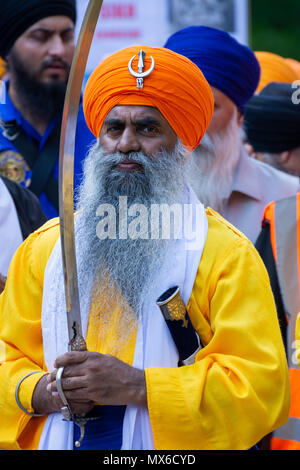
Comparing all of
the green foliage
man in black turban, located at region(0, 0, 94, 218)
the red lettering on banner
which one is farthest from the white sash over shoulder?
the green foliage

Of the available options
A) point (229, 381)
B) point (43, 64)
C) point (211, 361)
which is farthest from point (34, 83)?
point (229, 381)

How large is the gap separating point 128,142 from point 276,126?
196 cm

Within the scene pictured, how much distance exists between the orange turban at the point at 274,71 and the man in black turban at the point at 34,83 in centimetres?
200

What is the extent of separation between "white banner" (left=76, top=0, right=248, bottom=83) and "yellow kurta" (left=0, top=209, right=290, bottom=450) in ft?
12.1

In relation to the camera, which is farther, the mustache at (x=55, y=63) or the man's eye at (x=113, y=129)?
the mustache at (x=55, y=63)

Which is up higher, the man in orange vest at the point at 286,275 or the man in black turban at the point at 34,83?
the man in black turban at the point at 34,83

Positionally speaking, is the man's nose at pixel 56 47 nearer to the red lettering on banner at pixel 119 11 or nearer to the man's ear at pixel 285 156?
the man's ear at pixel 285 156

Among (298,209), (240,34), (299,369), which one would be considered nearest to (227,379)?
(299,369)

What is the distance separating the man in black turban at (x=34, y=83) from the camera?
15.7 feet

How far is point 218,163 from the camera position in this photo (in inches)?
199

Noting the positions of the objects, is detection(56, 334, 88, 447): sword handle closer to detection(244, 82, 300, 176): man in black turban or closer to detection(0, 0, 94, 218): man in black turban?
detection(0, 0, 94, 218): man in black turban

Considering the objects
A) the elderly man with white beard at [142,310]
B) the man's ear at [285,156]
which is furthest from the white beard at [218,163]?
the elderly man with white beard at [142,310]

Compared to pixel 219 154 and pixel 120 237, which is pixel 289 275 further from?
pixel 219 154
